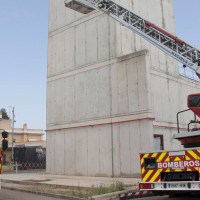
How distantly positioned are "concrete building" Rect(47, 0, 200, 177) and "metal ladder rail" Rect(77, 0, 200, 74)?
13.1 feet

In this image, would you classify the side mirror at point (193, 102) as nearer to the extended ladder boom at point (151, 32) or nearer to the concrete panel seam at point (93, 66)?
the extended ladder boom at point (151, 32)

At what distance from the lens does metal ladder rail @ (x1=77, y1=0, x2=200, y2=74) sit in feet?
43.5

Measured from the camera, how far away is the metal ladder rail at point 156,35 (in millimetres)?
13250

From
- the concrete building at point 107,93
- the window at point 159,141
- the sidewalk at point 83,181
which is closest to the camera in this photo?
the sidewalk at point 83,181

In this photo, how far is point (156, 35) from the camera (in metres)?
14.7

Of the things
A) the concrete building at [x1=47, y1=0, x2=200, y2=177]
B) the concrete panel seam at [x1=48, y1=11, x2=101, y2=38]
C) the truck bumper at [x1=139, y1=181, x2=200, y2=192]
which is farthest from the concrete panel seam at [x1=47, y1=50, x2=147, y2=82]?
the truck bumper at [x1=139, y1=181, x2=200, y2=192]

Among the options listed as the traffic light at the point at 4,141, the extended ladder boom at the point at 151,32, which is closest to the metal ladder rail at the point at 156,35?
the extended ladder boom at the point at 151,32

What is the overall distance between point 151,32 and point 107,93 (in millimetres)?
7108

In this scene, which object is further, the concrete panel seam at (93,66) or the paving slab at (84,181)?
the concrete panel seam at (93,66)

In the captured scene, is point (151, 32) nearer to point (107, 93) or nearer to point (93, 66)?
point (107, 93)

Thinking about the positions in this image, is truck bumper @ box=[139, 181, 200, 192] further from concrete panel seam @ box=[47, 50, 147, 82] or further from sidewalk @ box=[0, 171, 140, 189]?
concrete panel seam @ box=[47, 50, 147, 82]

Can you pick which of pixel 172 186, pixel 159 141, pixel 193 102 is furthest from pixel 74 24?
pixel 172 186

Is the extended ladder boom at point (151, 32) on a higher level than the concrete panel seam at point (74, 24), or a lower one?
lower

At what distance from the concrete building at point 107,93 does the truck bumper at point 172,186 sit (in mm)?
10069
